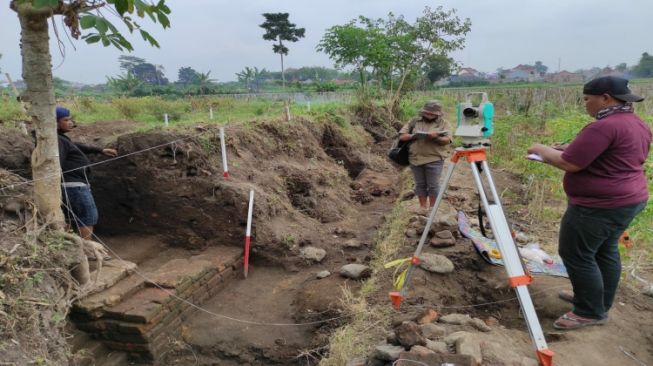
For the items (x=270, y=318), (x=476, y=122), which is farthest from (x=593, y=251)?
(x=270, y=318)

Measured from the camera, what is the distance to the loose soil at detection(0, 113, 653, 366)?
3.31m

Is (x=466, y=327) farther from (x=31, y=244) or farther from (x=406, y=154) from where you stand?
(x=31, y=244)

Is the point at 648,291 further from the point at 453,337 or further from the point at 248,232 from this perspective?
the point at 248,232

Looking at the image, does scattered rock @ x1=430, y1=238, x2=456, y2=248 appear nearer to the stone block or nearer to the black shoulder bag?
the black shoulder bag

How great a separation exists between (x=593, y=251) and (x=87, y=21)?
10.3ft

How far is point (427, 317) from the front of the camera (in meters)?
2.98

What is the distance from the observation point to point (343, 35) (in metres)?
14.9

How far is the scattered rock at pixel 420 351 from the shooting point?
2.34 meters

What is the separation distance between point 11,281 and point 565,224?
11.5ft

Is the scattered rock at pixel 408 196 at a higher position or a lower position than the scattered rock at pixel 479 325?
higher

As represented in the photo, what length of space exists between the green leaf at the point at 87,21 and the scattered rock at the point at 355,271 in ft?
11.4

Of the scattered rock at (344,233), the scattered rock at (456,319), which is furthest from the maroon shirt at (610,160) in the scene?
the scattered rock at (344,233)

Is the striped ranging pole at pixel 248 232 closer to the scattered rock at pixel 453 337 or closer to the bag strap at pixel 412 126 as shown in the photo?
the bag strap at pixel 412 126

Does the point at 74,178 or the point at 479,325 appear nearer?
the point at 479,325
